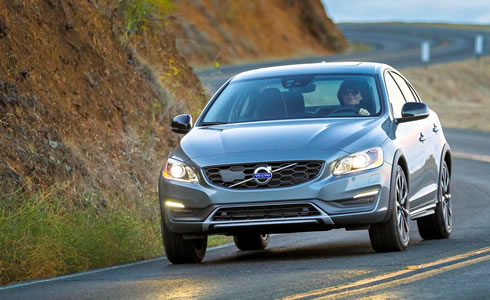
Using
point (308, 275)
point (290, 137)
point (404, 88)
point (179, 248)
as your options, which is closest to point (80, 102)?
point (404, 88)

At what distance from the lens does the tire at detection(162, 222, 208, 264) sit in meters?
10.0

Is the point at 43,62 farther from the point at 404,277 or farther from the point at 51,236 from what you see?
the point at 404,277

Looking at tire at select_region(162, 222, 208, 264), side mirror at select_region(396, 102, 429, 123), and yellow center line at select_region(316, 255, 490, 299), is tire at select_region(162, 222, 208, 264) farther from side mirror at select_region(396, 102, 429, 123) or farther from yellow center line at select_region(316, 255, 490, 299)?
yellow center line at select_region(316, 255, 490, 299)

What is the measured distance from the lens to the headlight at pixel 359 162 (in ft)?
31.0

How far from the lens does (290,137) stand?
32.0 ft

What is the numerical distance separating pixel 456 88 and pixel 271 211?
42.5 meters

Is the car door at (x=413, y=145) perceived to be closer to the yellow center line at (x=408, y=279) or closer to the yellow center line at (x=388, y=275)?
the yellow center line at (x=388, y=275)

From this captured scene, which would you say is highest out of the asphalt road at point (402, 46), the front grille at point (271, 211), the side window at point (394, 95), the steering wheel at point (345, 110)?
the steering wheel at point (345, 110)

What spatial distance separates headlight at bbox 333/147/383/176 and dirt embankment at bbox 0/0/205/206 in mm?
4159

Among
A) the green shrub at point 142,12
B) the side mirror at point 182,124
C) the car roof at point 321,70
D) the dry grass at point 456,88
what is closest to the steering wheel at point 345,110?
the car roof at point 321,70

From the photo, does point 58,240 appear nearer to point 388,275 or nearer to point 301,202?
point 301,202

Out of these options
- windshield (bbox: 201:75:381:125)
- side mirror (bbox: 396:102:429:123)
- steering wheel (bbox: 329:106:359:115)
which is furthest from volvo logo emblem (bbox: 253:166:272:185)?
side mirror (bbox: 396:102:429:123)

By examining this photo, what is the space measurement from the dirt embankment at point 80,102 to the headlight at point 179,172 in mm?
2779

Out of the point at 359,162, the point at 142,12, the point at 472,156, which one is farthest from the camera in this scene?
the point at 472,156
